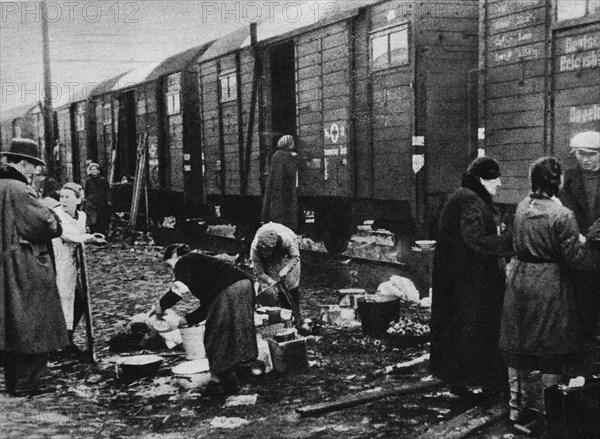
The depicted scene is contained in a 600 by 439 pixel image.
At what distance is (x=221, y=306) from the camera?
5.27 m

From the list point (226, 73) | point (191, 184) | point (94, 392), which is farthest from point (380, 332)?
point (191, 184)

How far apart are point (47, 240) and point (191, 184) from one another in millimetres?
10346

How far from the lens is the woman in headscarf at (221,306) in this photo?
5250 millimetres

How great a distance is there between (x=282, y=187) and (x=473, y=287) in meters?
6.14

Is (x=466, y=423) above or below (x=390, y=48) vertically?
below

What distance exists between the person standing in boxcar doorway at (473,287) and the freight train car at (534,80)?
7.43 ft

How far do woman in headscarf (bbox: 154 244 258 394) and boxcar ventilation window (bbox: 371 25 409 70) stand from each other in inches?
186

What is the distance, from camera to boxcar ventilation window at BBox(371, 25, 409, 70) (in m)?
8.95

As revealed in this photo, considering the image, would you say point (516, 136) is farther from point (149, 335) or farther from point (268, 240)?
point (149, 335)

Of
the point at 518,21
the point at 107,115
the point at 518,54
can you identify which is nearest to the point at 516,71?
the point at 518,54

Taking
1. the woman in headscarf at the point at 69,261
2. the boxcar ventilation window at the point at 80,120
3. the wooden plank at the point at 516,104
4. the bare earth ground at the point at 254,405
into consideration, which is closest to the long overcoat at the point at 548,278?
the bare earth ground at the point at 254,405

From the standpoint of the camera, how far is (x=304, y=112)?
11.2 meters

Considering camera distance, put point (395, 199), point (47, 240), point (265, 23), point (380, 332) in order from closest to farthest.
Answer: point (47, 240) → point (380, 332) → point (395, 199) → point (265, 23)

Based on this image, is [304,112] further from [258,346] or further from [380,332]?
[258,346]
